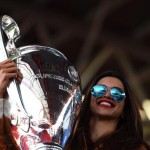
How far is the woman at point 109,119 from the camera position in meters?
2.47

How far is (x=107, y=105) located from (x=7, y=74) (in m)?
0.43

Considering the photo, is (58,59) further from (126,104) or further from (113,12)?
(113,12)

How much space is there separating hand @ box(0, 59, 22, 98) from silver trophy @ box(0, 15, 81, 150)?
0.05 ft

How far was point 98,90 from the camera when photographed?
2539 mm

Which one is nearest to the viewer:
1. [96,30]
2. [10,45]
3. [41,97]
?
[41,97]

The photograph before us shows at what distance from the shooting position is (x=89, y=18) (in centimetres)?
523

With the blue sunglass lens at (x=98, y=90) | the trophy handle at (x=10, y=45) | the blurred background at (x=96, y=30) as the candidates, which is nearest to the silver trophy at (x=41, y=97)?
the trophy handle at (x=10, y=45)

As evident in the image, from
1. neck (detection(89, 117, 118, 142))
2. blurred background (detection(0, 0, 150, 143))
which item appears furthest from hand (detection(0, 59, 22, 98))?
blurred background (detection(0, 0, 150, 143))

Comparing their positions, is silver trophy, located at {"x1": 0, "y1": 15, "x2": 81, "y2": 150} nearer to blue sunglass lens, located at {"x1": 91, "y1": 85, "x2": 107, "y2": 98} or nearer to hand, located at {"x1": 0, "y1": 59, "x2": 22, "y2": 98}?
hand, located at {"x1": 0, "y1": 59, "x2": 22, "y2": 98}

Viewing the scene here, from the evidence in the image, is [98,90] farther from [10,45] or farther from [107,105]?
[10,45]

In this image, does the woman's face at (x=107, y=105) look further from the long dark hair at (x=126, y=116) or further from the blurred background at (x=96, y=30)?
the blurred background at (x=96, y=30)

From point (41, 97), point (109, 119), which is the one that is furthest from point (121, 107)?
point (41, 97)

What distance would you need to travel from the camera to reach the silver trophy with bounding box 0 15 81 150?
213cm

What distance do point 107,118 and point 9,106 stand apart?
0.47m
